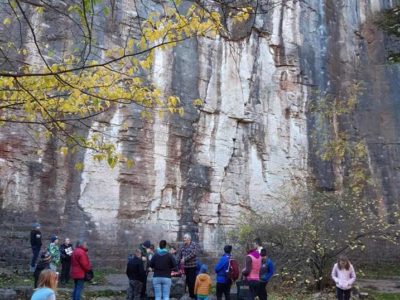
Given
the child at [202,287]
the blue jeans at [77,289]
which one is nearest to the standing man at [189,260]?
the child at [202,287]

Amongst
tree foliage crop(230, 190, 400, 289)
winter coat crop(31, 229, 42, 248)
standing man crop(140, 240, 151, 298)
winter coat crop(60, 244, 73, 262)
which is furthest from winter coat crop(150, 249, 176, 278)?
winter coat crop(31, 229, 42, 248)

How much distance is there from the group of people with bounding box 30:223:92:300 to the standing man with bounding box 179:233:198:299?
1822 millimetres

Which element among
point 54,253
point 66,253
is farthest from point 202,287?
point 66,253

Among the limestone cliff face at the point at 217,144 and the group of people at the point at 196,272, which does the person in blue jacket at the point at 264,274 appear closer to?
the group of people at the point at 196,272

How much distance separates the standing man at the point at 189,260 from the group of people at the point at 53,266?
182cm

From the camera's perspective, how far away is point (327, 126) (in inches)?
811

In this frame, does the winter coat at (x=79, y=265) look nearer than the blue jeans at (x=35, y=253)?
Yes

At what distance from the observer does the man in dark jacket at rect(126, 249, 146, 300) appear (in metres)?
9.33

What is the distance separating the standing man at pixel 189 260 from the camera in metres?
9.63

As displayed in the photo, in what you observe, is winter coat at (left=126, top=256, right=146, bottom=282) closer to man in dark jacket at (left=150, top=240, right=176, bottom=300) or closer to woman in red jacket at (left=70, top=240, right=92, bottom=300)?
man in dark jacket at (left=150, top=240, right=176, bottom=300)

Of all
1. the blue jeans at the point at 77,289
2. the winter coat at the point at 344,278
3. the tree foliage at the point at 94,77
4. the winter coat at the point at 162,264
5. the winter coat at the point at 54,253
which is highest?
the tree foliage at the point at 94,77

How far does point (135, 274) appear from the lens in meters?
9.33

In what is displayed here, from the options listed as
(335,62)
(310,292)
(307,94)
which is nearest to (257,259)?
(310,292)

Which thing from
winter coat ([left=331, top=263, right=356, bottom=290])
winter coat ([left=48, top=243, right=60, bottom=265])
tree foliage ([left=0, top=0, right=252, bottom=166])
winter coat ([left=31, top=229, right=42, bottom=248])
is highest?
tree foliage ([left=0, top=0, right=252, bottom=166])
